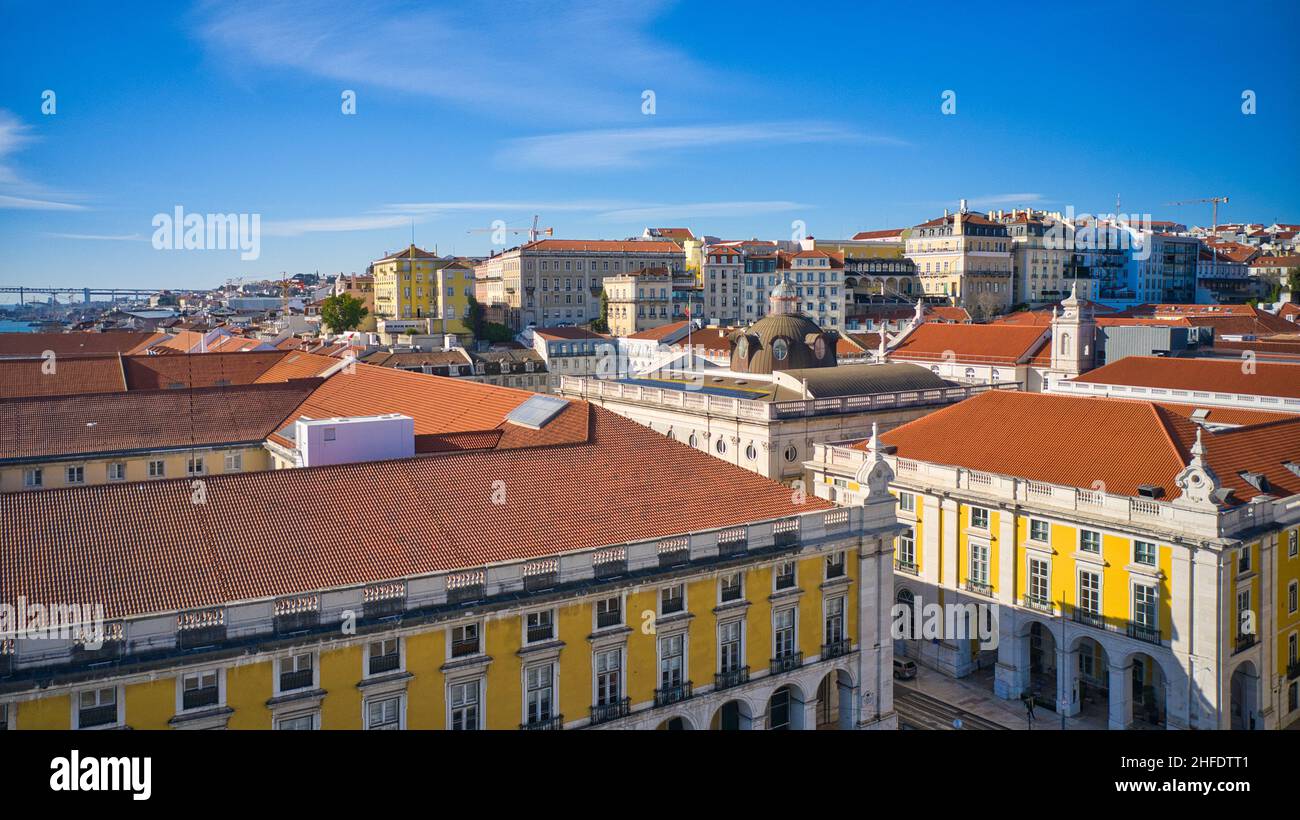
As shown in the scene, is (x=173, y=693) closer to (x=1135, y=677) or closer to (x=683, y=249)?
(x=1135, y=677)

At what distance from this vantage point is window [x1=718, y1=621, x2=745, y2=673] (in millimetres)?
26984

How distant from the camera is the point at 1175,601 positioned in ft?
104

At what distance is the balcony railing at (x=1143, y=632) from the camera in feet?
105

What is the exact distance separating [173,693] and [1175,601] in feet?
90.8

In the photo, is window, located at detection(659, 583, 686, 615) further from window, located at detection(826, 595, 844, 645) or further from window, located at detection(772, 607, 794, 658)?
window, located at detection(826, 595, 844, 645)

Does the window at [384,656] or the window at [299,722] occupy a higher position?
the window at [384,656]

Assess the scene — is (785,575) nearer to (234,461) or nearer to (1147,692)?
(1147,692)

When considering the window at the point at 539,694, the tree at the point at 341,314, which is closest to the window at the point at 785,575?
the window at the point at 539,694

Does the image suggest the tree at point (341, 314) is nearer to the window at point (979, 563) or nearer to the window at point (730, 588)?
the window at point (979, 563)

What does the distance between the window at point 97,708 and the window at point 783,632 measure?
51.9 feet

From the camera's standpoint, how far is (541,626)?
24172 mm

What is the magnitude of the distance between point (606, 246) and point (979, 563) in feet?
350

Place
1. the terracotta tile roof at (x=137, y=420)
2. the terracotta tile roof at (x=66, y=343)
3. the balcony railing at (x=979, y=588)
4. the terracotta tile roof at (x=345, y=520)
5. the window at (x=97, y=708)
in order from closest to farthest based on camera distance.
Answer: the window at (x=97, y=708) → the terracotta tile roof at (x=345, y=520) → the balcony railing at (x=979, y=588) → the terracotta tile roof at (x=137, y=420) → the terracotta tile roof at (x=66, y=343)
